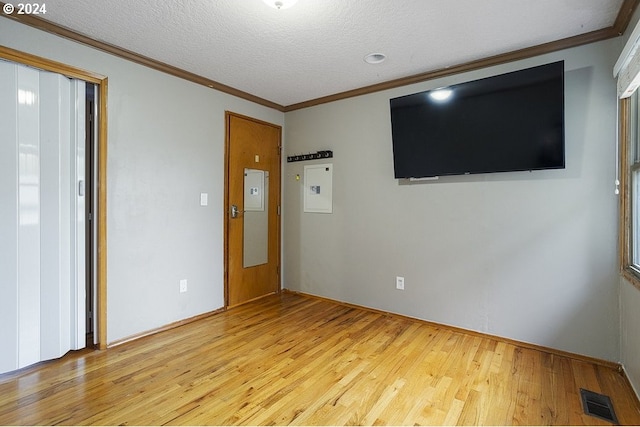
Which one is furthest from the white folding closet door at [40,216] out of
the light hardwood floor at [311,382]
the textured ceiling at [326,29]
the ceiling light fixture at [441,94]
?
the ceiling light fixture at [441,94]

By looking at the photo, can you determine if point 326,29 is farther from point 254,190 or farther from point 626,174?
point 626,174

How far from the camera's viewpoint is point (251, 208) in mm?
3781

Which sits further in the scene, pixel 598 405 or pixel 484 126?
pixel 484 126

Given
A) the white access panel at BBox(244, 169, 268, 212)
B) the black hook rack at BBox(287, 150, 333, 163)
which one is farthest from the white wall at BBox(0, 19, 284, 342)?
the black hook rack at BBox(287, 150, 333, 163)

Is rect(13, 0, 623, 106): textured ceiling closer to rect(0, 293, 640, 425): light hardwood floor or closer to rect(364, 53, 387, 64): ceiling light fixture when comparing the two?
rect(364, 53, 387, 64): ceiling light fixture

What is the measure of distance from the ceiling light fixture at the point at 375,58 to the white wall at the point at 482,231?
22.3 inches

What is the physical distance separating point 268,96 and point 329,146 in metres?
0.91

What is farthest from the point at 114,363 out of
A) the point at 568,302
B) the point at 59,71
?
the point at 568,302

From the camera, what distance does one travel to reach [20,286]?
2.16 m

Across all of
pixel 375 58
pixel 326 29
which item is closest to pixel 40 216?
pixel 326 29

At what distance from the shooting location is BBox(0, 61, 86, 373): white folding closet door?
210 centimetres

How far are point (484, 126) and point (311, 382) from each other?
7.72 feet

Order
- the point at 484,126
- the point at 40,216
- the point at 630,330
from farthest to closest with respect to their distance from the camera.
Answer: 1. the point at 484,126
2. the point at 40,216
3. the point at 630,330

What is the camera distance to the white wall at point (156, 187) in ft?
8.43
